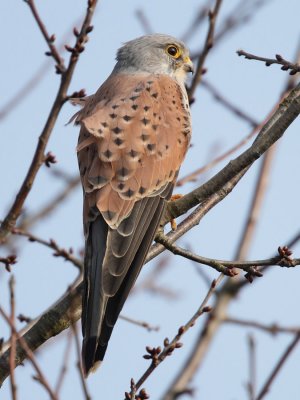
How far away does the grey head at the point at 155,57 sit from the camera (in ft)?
19.1

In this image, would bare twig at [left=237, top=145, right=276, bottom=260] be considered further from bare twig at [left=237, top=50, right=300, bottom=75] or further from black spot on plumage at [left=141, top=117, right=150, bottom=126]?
bare twig at [left=237, top=50, right=300, bottom=75]

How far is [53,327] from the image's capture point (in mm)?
3836

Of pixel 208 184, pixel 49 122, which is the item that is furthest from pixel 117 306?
pixel 49 122

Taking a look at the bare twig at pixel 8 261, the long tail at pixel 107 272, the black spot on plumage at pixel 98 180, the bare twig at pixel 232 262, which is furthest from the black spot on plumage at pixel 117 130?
the bare twig at pixel 8 261

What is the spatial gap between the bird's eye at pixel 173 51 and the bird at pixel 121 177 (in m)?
0.70

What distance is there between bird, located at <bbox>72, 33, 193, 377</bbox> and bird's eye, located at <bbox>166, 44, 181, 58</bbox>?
698 mm

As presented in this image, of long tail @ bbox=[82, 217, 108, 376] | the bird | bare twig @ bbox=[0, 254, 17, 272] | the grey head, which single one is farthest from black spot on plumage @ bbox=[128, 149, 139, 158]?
the grey head

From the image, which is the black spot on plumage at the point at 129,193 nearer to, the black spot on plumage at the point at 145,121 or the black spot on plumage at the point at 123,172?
the black spot on plumage at the point at 123,172

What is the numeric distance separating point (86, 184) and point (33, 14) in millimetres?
1137

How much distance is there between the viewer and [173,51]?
6.14 m

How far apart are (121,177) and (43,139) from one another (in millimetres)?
1079

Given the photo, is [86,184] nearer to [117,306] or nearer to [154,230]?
[154,230]

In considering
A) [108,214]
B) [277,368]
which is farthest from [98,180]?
[277,368]

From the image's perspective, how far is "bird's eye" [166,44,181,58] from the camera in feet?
20.0
